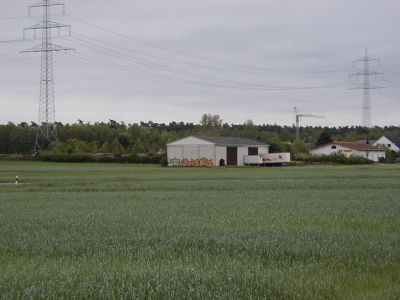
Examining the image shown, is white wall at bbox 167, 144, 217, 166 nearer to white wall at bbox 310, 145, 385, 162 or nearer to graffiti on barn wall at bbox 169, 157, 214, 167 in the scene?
graffiti on barn wall at bbox 169, 157, 214, 167

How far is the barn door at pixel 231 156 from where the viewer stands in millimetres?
87062

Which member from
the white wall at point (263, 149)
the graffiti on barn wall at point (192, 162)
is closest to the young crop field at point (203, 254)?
the graffiti on barn wall at point (192, 162)

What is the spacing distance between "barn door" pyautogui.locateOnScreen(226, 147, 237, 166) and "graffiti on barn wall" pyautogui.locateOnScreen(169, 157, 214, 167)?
173 inches

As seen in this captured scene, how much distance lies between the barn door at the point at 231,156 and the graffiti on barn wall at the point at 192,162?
14.4ft

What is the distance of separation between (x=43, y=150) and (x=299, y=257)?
103 m

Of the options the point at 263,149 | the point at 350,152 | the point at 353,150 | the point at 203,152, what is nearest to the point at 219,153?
the point at 203,152

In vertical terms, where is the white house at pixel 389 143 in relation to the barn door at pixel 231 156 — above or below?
above

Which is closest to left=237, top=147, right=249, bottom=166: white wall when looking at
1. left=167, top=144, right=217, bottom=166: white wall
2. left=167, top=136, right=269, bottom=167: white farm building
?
left=167, top=136, right=269, bottom=167: white farm building

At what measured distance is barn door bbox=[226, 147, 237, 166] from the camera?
87.1m

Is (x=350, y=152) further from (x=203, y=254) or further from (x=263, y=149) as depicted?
(x=203, y=254)

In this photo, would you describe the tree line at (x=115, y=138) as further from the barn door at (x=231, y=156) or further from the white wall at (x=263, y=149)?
the barn door at (x=231, y=156)

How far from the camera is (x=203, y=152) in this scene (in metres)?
85.1

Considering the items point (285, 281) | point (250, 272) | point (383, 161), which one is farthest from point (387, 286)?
point (383, 161)

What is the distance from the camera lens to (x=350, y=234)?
37.6 ft
